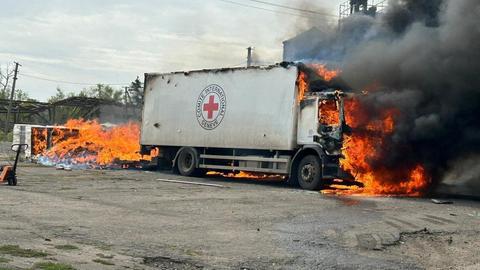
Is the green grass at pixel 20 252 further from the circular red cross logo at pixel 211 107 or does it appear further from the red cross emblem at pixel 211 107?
the red cross emblem at pixel 211 107

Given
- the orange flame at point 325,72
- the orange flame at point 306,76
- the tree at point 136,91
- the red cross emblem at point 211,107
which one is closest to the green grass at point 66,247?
the orange flame at point 306,76

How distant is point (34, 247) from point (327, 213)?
5.59 meters

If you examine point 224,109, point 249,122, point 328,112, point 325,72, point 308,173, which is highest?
point 325,72

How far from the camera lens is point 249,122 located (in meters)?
16.7

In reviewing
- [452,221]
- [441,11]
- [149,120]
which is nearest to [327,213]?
[452,221]

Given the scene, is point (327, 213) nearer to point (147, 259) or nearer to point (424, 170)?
point (147, 259)

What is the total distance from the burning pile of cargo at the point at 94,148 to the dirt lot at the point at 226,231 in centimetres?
1001

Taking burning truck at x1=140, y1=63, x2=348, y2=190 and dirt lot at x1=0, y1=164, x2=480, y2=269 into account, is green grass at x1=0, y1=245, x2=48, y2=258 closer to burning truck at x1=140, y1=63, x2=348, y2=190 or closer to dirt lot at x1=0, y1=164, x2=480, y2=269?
dirt lot at x1=0, y1=164, x2=480, y2=269

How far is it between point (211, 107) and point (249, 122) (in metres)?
1.89

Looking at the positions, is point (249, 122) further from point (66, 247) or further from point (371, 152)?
point (66, 247)

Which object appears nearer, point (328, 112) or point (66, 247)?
→ point (66, 247)

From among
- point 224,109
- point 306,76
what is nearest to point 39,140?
point 224,109

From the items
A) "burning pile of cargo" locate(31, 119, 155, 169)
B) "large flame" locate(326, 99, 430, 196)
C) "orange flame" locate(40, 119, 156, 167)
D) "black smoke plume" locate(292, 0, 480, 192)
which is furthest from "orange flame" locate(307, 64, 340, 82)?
"orange flame" locate(40, 119, 156, 167)

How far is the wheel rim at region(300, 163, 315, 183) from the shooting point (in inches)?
579
